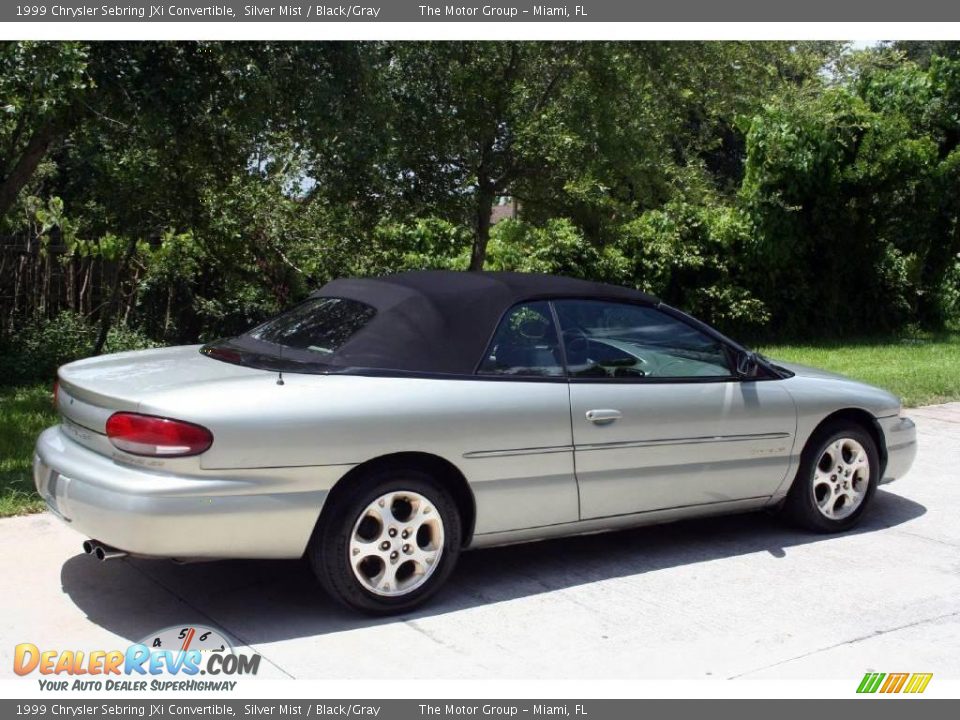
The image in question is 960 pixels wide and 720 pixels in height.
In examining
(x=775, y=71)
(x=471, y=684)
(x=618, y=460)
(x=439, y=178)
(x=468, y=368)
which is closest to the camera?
(x=471, y=684)

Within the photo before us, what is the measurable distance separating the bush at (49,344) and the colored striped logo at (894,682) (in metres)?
10.2

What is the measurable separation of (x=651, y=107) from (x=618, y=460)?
8.68 m

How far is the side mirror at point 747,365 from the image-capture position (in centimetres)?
597

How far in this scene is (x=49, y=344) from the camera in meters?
12.8

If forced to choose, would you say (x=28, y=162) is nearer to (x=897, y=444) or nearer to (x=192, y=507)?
(x=192, y=507)

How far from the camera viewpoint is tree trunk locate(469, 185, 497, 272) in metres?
13.2

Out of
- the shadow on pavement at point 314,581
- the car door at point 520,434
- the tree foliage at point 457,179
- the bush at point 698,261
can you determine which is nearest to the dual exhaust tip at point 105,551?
the shadow on pavement at point 314,581

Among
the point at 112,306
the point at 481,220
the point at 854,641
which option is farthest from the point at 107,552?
the point at 112,306

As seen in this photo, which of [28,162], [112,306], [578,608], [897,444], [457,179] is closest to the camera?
[578,608]

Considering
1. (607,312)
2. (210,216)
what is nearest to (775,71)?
(210,216)

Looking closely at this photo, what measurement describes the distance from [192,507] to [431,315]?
1492mm

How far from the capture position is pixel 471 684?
4188mm

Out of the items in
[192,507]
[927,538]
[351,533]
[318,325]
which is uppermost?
[318,325]

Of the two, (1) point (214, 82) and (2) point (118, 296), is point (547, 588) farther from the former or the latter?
(2) point (118, 296)
